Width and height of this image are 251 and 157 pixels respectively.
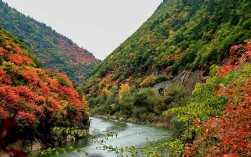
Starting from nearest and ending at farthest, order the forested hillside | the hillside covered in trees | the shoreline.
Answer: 1. the hillside covered in trees
2. the forested hillside
3. the shoreline

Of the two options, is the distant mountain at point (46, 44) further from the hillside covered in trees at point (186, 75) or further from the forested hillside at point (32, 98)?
the forested hillside at point (32, 98)

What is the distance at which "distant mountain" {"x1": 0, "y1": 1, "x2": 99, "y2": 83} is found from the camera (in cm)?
14550

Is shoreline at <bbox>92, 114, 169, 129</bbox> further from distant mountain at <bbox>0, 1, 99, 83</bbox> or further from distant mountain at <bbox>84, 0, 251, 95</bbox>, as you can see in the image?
distant mountain at <bbox>0, 1, 99, 83</bbox>

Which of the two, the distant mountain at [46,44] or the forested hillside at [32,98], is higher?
the distant mountain at [46,44]

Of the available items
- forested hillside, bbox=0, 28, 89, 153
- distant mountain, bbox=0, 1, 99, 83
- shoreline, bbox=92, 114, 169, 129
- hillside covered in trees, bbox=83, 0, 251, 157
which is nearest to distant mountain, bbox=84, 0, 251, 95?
hillside covered in trees, bbox=83, 0, 251, 157

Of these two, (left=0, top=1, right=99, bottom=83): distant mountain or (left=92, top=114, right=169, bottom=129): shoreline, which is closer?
(left=92, top=114, right=169, bottom=129): shoreline

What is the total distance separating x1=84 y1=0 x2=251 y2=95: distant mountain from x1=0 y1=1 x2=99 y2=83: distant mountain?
34.4 m

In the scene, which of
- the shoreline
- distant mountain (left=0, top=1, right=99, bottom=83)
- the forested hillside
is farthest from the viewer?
distant mountain (left=0, top=1, right=99, bottom=83)

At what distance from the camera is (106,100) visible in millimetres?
90562

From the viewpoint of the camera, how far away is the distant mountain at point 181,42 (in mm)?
55312

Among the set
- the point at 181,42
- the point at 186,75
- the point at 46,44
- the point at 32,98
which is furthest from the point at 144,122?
the point at 46,44

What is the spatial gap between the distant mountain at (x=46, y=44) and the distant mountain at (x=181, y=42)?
113ft

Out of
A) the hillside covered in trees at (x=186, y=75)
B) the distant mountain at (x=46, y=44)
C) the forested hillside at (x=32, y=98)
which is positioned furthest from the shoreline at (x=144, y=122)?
the distant mountain at (x=46, y=44)

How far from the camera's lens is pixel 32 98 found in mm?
31656
